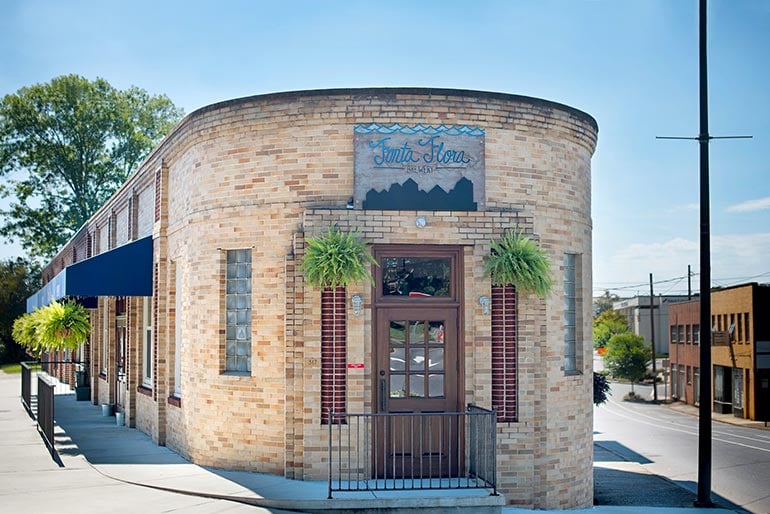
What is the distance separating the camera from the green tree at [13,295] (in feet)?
177

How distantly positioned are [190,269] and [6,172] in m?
41.3

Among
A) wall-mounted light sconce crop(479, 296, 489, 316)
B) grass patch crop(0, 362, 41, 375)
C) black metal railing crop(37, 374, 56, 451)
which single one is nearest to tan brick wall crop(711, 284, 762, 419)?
wall-mounted light sconce crop(479, 296, 489, 316)

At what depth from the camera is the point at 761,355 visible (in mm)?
40375

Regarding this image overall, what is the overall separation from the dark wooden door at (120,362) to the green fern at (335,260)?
30.4 ft

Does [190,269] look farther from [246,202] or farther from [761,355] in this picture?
[761,355]

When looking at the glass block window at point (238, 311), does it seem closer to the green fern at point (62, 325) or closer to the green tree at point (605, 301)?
the green fern at point (62, 325)

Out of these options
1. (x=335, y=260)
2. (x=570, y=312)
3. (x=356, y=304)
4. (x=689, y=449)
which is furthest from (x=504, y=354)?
(x=689, y=449)

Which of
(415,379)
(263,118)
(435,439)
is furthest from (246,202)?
(435,439)

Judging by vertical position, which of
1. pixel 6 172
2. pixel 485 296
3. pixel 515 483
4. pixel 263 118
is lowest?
pixel 515 483

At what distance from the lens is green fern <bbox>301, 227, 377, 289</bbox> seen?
36.3 ft

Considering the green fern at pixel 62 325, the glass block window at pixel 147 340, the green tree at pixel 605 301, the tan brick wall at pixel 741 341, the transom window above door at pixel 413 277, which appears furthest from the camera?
the green tree at pixel 605 301

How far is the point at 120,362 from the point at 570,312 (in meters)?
11.4

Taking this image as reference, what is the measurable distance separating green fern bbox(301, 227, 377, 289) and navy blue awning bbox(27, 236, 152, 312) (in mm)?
5561

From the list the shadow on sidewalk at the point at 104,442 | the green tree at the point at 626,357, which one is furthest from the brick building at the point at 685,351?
the shadow on sidewalk at the point at 104,442
